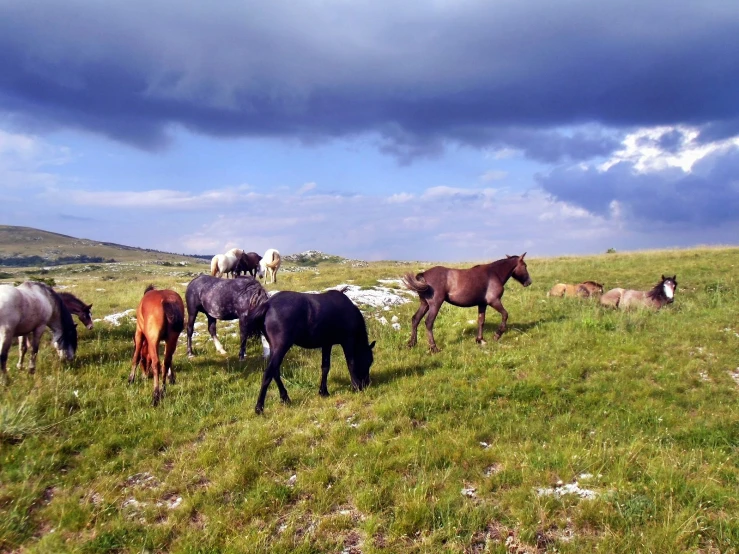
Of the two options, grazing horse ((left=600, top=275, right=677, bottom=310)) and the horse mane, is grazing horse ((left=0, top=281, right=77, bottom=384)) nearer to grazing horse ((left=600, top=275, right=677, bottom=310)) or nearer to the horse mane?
the horse mane

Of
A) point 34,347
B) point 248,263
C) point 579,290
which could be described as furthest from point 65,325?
point 248,263

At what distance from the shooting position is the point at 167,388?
9.24 meters

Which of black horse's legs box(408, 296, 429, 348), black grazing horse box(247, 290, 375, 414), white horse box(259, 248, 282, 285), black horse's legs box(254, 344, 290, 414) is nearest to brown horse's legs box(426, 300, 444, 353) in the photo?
black horse's legs box(408, 296, 429, 348)

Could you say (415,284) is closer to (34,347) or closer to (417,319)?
(417,319)

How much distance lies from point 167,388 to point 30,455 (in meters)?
2.92

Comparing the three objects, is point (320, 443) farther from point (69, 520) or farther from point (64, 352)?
point (64, 352)

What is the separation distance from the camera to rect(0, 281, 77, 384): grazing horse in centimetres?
906

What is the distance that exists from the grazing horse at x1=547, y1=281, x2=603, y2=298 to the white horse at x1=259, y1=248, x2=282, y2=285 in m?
16.4

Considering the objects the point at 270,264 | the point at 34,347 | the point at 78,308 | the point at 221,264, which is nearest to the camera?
the point at 34,347

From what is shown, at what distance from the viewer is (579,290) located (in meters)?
18.7

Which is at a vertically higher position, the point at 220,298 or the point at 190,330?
the point at 220,298

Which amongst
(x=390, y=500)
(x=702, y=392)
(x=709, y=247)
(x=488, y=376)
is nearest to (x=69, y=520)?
(x=390, y=500)

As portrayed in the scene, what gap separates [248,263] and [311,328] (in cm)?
2207

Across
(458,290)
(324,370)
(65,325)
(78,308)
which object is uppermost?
(458,290)
